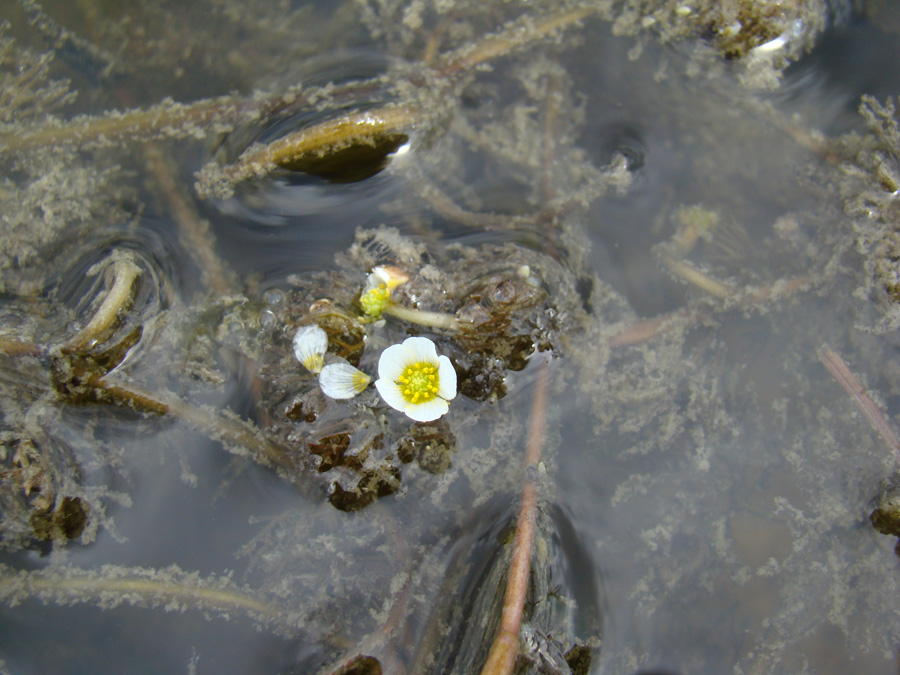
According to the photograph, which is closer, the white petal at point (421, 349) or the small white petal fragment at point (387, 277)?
the white petal at point (421, 349)

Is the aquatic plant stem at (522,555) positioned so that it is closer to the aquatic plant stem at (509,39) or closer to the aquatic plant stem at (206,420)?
the aquatic plant stem at (206,420)

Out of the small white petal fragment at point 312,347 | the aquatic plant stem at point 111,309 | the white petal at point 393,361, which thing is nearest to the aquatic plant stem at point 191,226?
the aquatic plant stem at point 111,309

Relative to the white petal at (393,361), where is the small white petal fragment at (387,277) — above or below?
above

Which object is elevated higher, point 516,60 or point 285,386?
point 516,60

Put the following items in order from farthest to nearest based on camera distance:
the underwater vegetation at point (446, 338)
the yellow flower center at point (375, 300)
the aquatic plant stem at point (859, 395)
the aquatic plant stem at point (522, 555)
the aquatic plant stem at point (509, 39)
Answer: the aquatic plant stem at point (509, 39)
the aquatic plant stem at point (859, 395)
the yellow flower center at point (375, 300)
the underwater vegetation at point (446, 338)
the aquatic plant stem at point (522, 555)

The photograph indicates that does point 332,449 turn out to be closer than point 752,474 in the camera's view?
Yes

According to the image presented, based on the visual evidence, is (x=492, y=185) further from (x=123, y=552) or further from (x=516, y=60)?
(x=123, y=552)

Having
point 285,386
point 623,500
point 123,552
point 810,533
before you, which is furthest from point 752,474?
point 123,552

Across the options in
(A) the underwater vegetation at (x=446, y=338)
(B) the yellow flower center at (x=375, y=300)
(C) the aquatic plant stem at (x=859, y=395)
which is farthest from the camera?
(C) the aquatic plant stem at (x=859, y=395)
